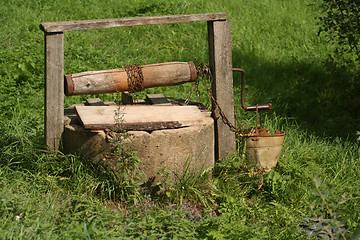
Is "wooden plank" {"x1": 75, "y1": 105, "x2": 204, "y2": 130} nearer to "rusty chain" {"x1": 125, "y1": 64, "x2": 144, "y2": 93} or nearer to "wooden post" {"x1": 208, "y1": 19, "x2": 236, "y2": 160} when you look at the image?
"rusty chain" {"x1": 125, "y1": 64, "x2": 144, "y2": 93}

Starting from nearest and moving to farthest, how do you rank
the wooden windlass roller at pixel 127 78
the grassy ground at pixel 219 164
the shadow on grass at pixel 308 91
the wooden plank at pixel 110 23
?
1. the grassy ground at pixel 219 164
2. the wooden plank at pixel 110 23
3. the wooden windlass roller at pixel 127 78
4. the shadow on grass at pixel 308 91

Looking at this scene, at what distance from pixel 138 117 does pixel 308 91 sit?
444 centimetres

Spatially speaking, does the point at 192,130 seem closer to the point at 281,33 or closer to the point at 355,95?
the point at 355,95

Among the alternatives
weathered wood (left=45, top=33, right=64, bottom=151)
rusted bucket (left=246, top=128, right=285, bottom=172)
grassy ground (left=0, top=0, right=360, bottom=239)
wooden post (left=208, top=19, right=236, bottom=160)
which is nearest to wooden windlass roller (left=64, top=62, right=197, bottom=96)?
weathered wood (left=45, top=33, right=64, bottom=151)

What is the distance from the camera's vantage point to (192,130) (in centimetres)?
443

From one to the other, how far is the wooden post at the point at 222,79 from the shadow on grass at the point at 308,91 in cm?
221

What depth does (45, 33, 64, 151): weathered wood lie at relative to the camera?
427cm

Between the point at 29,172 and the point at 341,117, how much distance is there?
16.3ft

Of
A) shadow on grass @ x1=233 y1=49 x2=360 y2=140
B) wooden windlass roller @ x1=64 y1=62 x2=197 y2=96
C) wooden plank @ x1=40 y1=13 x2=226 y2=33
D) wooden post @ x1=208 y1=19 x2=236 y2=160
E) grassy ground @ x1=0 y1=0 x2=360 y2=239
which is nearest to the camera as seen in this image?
grassy ground @ x1=0 y1=0 x2=360 y2=239

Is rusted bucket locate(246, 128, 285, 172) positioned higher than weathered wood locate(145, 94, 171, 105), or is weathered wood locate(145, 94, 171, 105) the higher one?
weathered wood locate(145, 94, 171, 105)

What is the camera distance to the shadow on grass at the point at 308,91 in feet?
24.1

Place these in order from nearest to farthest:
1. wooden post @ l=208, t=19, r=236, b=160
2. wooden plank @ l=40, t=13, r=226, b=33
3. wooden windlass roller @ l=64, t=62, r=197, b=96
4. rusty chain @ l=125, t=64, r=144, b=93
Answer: wooden plank @ l=40, t=13, r=226, b=33, wooden windlass roller @ l=64, t=62, r=197, b=96, rusty chain @ l=125, t=64, r=144, b=93, wooden post @ l=208, t=19, r=236, b=160

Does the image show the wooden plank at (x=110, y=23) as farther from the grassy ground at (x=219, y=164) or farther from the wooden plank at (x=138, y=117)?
the grassy ground at (x=219, y=164)

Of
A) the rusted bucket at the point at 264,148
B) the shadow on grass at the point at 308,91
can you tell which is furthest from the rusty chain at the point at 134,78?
the shadow on grass at the point at 308,91
